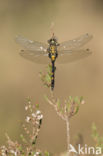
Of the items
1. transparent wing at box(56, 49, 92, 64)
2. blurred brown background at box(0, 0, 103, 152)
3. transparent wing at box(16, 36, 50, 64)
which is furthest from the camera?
blurred brown background at box(0, 0, 103, 152)

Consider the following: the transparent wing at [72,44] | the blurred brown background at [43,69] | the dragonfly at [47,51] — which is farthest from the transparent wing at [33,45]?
the blurred brown background at [43,69]

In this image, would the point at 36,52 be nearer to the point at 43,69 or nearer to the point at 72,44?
the point at 72,44

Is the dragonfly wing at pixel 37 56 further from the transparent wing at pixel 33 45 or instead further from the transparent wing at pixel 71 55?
the transparent wing at pixel 71 55

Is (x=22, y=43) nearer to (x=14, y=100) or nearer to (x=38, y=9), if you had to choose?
(x=14, y=100)

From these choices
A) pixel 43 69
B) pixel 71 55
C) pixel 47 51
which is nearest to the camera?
pixel 47 51

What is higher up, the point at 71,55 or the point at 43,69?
the point at 43,69

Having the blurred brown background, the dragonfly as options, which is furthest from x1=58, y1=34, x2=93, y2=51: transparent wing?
the blurred brown background

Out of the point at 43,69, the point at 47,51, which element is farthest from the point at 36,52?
the point at 43,69

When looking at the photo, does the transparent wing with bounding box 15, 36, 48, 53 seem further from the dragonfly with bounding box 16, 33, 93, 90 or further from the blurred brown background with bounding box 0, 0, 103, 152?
the blurred brown background with bounding box 0, 0, 103, 152
